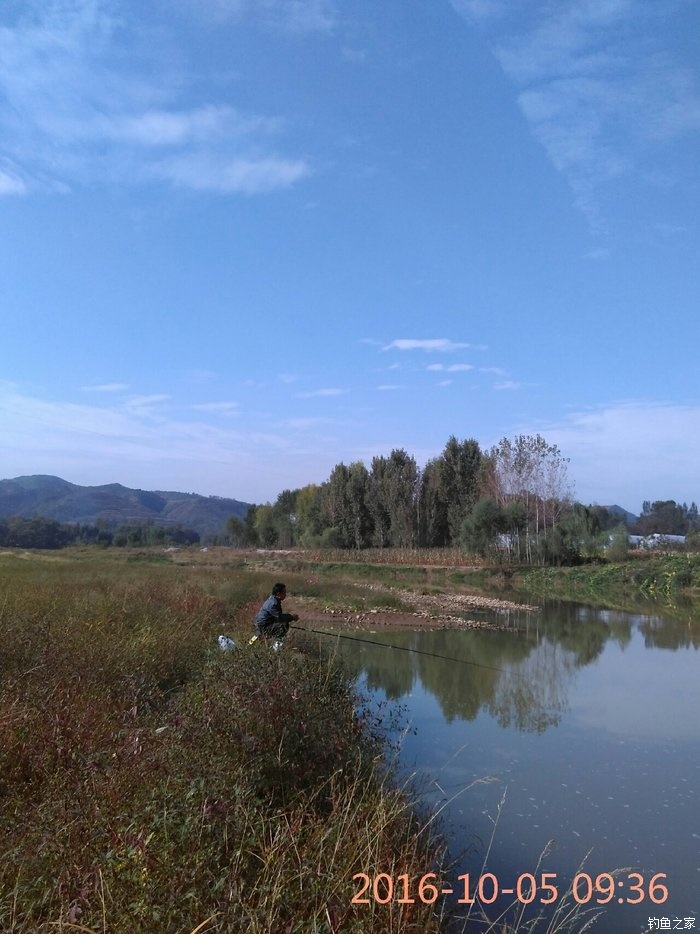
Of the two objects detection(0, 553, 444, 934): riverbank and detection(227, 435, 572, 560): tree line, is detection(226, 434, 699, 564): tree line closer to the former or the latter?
detection(227, 435, 572, 560): tree line

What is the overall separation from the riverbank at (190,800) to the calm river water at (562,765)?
1013 mm

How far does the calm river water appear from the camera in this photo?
564 centimetres

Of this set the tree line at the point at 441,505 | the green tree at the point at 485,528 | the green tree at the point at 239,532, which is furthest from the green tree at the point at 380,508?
the green tree at the point at 239,532

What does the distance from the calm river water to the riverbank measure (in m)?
1.01

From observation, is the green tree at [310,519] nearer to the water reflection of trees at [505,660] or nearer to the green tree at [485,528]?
the green tree at [485,528]

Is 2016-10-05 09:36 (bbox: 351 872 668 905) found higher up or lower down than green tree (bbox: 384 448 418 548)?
lower down

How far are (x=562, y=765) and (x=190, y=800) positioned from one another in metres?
5.99

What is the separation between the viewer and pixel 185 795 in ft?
12.5

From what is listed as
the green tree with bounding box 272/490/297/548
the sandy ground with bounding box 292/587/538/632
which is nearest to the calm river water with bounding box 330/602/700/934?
the sandy ground with bounding box 292/587/538/632

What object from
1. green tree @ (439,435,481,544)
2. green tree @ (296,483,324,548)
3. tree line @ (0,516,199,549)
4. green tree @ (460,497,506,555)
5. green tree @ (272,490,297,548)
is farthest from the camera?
tree line @ (0,516,199,549)

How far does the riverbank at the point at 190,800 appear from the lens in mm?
3182

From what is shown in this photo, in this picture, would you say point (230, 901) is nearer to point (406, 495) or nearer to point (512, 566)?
point (512, 566)

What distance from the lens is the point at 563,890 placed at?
5.50 metres

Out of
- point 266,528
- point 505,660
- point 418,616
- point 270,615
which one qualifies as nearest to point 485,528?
point 418,616
